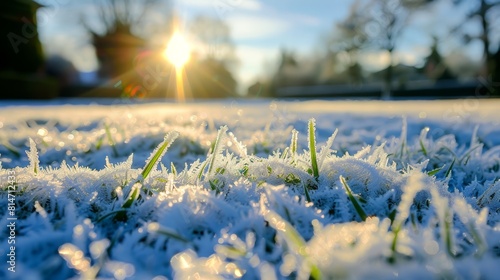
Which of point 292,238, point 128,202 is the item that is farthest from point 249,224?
point 128,202

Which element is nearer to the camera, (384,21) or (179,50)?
(179,50)

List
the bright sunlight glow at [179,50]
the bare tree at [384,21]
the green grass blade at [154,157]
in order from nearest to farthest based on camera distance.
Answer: the green grass blade at [154,157] → the bright sunlight glow at [179,50] → the bare tree at [384,21]

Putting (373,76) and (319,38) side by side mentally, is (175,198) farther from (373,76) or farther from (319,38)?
(373,76)

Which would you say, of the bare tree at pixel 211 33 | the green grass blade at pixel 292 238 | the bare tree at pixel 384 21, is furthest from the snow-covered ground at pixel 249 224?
the bare tree at pixel 384 21

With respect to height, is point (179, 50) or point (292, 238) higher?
point (179, 50)

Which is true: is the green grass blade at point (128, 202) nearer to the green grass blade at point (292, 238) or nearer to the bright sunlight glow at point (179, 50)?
the green grass blade at point (292, 238)

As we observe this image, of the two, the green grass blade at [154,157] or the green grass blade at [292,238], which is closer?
the green grass blade at [292,238]

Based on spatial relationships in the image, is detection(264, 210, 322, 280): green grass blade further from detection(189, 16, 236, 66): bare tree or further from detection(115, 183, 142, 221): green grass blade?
detection(189, 16, 236, 66): bare tree

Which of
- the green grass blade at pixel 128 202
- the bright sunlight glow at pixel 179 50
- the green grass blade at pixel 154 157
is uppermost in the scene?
the bright sunlight glow at pixel 179 50

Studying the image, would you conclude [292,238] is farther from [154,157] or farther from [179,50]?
[179,50]

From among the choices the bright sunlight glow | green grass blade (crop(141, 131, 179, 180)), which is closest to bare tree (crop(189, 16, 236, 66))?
the bright sunlight glow

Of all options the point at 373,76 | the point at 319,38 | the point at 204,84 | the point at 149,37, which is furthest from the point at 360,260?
the point at 373,76
